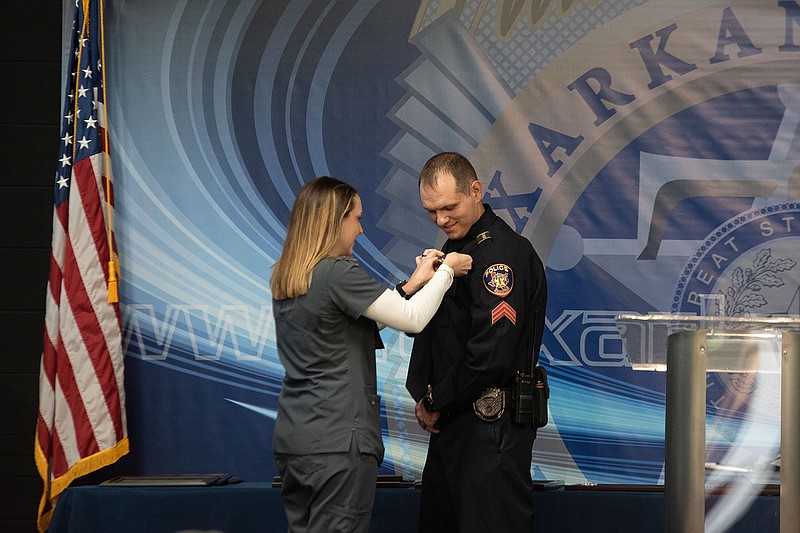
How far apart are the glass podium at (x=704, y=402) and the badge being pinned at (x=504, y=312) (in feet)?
1.59

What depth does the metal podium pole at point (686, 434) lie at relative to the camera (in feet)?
9.22

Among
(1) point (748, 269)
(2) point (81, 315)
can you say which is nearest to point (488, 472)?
(1) point (748, 269)

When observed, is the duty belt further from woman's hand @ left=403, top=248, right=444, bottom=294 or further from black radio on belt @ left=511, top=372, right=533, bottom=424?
woman's hand @ left=403, top=248, right=444, bottom=294

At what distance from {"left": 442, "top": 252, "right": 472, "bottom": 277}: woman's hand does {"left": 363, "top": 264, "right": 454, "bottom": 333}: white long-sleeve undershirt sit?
187 millimetres

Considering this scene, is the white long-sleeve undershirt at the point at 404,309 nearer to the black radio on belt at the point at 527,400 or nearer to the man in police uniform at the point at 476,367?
the man in police uniform at the point at 476,367

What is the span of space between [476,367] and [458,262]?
336 mm

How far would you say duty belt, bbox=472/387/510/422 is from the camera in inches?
124

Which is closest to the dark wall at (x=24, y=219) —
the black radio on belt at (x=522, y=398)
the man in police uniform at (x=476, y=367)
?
the man in police uniform at (x=476, y=367)

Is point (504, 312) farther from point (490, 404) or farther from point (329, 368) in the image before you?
point (329, 368)

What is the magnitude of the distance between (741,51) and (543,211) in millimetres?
1172

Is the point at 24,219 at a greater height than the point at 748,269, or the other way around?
the point at 24,219

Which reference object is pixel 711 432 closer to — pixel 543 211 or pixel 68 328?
pixel 543 211

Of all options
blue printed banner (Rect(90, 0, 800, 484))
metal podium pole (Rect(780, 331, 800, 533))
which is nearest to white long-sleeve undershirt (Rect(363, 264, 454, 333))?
metal podium pole (Rect(780, 331, 800, 533))

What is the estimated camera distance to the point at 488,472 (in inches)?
124
